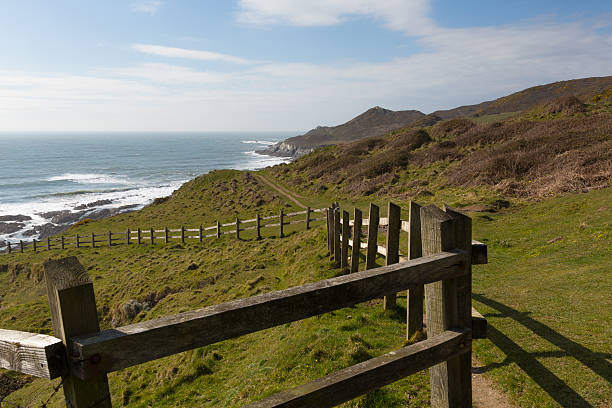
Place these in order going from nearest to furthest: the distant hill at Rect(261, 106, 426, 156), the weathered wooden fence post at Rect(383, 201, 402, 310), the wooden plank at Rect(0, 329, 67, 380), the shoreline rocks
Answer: the wooden plank at Rect(0, 329, 67, 380) < the weathered wooden fence post at Rect(383, 201, 402, 310) < the shoreline rocks < the distant hill at Rect(261, 106, 426, 156)

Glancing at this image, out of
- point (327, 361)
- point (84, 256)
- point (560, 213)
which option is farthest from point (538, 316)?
point (84, 256)

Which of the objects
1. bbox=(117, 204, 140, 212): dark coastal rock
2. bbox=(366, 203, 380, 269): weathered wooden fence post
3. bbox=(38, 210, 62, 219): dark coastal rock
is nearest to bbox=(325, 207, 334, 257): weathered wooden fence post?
bbox=(366, 203, 380, 269): weathered wooden fence post

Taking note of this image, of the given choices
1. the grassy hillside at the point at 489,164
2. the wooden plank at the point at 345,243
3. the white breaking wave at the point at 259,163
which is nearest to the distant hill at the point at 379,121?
the white breaking wave at the point at 259,163

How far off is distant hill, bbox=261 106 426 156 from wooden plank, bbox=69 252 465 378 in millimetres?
136729

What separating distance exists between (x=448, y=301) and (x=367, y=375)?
3.52ft

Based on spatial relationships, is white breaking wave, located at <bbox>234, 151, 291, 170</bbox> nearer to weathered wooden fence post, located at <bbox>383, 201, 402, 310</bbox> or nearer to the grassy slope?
the grassy slope

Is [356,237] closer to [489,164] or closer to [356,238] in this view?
[356,238]

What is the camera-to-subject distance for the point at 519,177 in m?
24.8

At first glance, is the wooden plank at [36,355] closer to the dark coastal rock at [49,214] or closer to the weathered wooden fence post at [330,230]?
the weathered wooden fence post at [330,230]

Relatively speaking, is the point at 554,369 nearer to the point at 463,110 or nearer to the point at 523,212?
the point at 523,212

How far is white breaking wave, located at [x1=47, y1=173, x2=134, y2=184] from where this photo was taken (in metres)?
95.9

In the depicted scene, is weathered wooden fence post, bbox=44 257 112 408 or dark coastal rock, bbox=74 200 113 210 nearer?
weathered wooden fence post, bbox=44 257 112 408

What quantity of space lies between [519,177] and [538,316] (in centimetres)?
2060

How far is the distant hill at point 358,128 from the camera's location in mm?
142875
